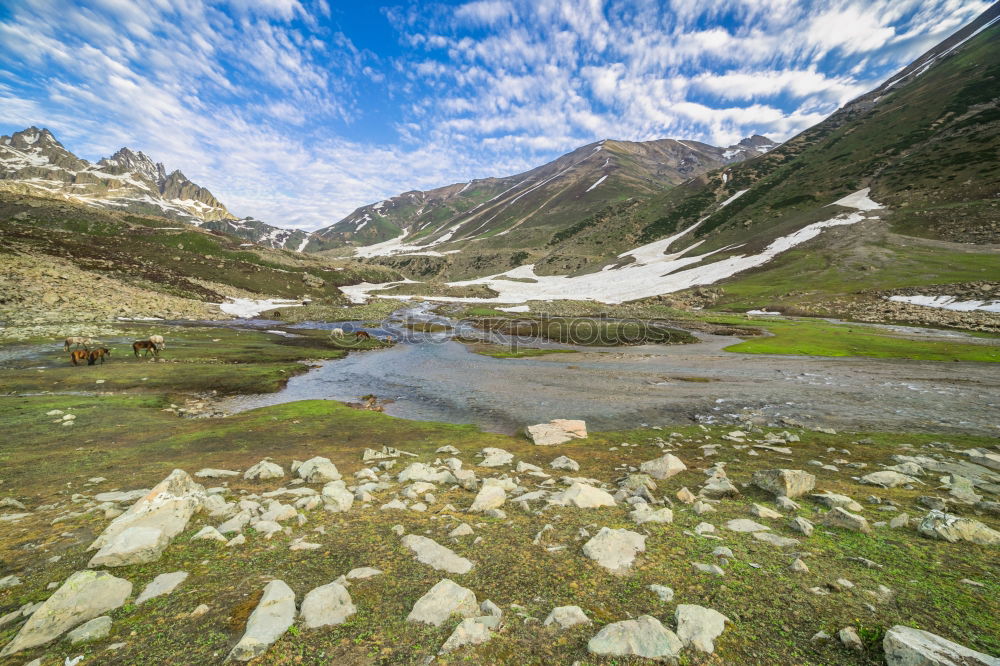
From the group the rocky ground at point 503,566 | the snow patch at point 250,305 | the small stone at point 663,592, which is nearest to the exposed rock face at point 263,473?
the rocky ground at point 503,566

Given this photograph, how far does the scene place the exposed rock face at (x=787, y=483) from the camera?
940cm

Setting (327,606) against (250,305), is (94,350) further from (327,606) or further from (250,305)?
(250,305)

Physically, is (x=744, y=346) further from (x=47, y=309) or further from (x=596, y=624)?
(x=47, y=309)

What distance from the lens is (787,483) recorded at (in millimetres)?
9406

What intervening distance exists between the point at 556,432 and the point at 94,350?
1355 inches

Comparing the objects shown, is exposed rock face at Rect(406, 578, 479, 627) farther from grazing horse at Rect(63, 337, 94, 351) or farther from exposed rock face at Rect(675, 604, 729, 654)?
grazing horse at Rect(63, 337, 94, 351)

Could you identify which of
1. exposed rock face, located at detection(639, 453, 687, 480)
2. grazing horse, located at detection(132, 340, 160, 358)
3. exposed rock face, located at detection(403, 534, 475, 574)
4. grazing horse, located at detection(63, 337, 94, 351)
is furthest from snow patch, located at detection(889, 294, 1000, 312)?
grazing horse, located at detection(63, 337, 94, 351)

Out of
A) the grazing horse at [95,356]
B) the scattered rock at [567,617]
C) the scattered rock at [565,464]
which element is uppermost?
the grazing horse at [95,356]

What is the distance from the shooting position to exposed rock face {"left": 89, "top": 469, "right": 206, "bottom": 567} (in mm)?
6215

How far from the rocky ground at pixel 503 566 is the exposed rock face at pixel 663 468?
60 mm

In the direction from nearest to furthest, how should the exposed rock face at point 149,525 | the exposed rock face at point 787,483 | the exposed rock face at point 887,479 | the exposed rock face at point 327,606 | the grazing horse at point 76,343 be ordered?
1. the exposed rock face at point 327,606
2. the exposed rock face at point 149,525
3. the exposed rock face at point 787,483
4. the exposed rock face at point 887,479
5. the grazing horse at point 76,343

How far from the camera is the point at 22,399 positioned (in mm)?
18297

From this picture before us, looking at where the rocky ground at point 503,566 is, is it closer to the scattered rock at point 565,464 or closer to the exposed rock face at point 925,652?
the exposed rock face at point 925,652

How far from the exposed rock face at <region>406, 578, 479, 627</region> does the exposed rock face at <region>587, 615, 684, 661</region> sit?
1.73 meters
